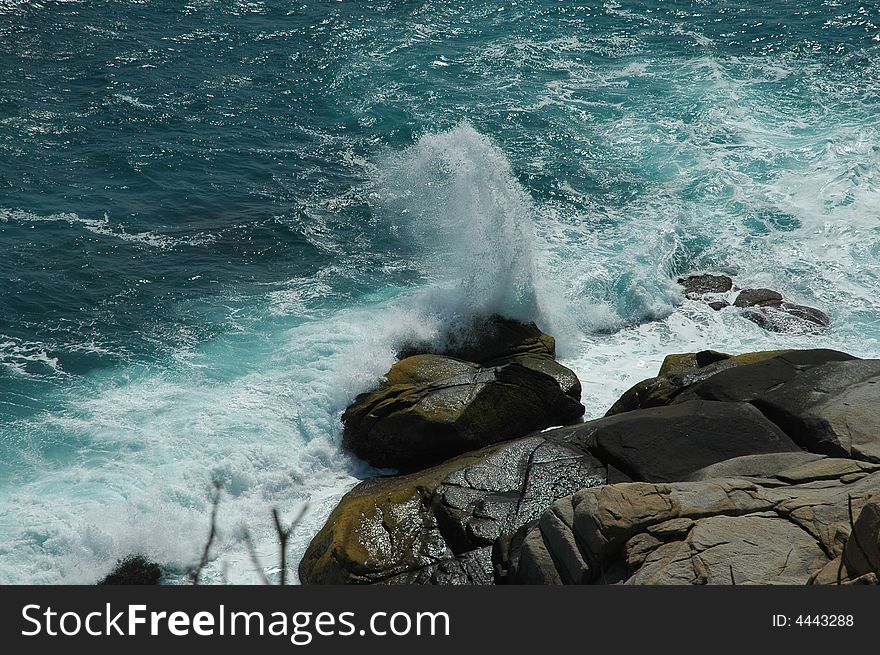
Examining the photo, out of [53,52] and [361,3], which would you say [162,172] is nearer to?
[53,52]

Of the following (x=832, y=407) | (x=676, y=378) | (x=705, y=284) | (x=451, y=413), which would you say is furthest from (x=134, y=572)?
(x=705, y=284)

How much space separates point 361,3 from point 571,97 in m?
11.3

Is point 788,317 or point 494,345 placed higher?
point 494,345

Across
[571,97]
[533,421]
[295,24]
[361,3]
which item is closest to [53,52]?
[295,24]

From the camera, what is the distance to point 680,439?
41.7ft

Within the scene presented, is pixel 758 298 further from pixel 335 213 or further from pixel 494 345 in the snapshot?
pixel 335 213

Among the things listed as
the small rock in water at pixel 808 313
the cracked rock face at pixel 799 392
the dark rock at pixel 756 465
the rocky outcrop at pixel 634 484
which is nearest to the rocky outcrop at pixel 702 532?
the rocky outcrop at pixel 634 484

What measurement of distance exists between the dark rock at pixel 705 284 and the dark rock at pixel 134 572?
42.3 feet

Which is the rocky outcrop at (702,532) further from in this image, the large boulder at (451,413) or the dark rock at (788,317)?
the dark rock at (788,317)

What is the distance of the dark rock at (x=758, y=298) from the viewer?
66.4ft

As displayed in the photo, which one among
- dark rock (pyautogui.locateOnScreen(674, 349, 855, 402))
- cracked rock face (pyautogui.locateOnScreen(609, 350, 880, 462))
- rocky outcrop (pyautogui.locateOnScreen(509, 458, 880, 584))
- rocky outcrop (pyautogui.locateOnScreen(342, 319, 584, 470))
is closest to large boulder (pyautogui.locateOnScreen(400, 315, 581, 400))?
rocky outcrop (pyautogui.locateOnScreen(342, 319, 584, 470))

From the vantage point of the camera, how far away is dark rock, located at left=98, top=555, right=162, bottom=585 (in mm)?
13312

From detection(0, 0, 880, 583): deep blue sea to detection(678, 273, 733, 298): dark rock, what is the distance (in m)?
0.43

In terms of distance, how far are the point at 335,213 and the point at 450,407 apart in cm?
1042
